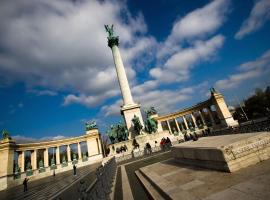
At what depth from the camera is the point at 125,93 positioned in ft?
137

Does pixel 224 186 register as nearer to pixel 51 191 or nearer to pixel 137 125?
pixel 51 191

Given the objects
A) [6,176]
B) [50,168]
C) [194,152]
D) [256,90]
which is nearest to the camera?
[194,152]

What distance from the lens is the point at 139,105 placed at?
40.0m

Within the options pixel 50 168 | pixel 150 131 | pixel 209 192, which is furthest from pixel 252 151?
pixel 50 168

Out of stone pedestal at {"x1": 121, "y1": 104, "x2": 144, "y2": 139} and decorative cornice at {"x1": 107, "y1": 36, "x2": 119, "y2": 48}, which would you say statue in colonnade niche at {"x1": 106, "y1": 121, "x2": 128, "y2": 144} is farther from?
decorative cornice at {"x1": 107, "y1": 36, "x2": 119, "y2": 48}

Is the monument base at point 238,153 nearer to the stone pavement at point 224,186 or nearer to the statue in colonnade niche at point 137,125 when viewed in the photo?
the stone pavement at point 224,186

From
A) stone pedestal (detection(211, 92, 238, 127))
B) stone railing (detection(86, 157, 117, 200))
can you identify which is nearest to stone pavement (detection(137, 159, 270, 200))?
stone railing (detection(86, 157, 117, 200))

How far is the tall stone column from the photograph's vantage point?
38.6m

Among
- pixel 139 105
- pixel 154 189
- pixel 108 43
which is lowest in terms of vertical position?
pixel 154 189

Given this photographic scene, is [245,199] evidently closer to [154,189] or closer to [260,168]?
[260,168]

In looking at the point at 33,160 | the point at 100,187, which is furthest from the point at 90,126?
the point at 100,187

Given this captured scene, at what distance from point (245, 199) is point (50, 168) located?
5172 centimetres

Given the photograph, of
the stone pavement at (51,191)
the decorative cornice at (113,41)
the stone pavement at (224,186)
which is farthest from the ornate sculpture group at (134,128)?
the stone pavement at (224,186)

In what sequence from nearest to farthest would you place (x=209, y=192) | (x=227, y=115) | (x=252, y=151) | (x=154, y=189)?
(x=209, y=192) → (x=252, y=151) → (x=154, y=189) → (x=227, y=115)
